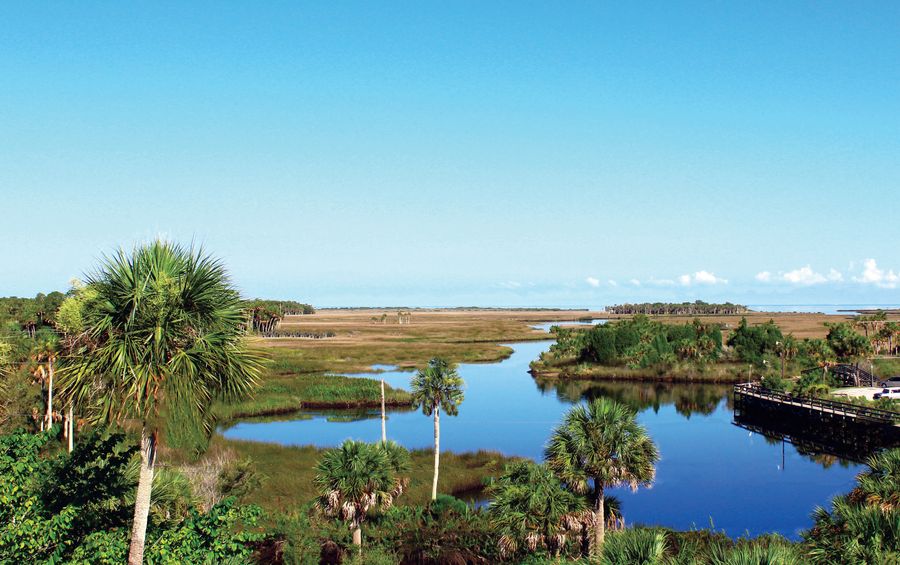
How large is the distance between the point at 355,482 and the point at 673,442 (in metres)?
44.7

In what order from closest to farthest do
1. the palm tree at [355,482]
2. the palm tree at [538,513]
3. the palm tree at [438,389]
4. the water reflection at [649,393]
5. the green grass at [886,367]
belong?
the palm tree at [538,513] < the palm tree at [355,482] < the palm tree at [438,389] < the water reflection at [649,393] < the green grass at [886,367]

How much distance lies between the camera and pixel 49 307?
123m

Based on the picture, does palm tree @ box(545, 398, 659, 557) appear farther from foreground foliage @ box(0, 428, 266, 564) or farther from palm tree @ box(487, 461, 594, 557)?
foreground foliage @ box(0, 428, 266, 564)

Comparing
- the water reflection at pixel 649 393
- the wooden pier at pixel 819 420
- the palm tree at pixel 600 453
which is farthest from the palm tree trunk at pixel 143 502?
the water reflection at pixel 649 393

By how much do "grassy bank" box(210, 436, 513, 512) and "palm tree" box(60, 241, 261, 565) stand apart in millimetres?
24738

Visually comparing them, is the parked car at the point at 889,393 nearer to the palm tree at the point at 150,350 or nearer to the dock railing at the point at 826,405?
the dock railing at the point at 826,405

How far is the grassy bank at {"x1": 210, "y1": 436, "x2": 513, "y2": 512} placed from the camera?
40906 mm

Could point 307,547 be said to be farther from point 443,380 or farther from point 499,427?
point 499,427

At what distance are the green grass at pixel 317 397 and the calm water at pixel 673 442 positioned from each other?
378 centimetres

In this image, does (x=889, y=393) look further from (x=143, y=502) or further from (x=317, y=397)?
(x=143, y=502)

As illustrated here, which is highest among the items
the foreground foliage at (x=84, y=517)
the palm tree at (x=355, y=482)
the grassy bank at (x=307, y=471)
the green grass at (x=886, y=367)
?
the foreground foliage at (x=84, y=517)

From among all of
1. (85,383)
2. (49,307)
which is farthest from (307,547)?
(49,307)

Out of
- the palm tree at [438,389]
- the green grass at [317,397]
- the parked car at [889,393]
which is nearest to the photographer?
the palm tree at [438,389]

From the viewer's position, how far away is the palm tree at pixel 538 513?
76.1ft
